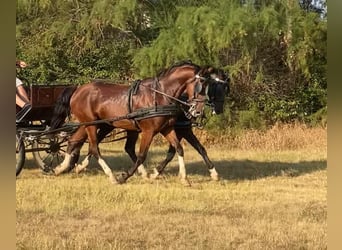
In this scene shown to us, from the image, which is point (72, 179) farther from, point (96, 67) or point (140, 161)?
point (96, 67)

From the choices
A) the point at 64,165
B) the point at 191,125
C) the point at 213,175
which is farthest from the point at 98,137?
the point at 213,175

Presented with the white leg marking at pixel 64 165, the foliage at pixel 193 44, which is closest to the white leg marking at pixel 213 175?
the white leg marking at pixel 64 165

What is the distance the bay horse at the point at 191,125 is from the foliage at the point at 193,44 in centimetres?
189

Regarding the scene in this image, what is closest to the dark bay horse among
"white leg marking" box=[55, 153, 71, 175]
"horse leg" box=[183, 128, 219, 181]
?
"horse leg" box=[183, 128, 219, 181]

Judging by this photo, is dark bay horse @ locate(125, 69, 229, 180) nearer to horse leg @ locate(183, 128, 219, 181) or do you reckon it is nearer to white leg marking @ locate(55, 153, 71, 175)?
horse leg @ locate(183, 128, 219, 181)

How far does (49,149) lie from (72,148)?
254mm

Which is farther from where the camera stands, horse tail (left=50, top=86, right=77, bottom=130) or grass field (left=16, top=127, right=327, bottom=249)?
horse tail (left=50, top=86, right=77, bottom=130)

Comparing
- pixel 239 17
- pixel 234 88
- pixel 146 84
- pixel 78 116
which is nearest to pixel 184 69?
pixel 146 84

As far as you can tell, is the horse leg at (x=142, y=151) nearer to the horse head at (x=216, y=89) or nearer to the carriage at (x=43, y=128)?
the horse head at (x=216, y=89)

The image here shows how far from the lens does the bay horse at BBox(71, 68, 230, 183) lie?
526 centimetres

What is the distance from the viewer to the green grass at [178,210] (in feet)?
10.2

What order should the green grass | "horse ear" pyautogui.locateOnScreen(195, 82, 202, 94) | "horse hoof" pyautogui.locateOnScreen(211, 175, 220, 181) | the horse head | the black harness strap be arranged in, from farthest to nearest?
"horse hoof" pyautogui.locateOnScreen(211, 175, 220, 181)
the black harness strap
the horse head
"horse ear" pyautogui.locateOnScreen(195, 82, 202, 94)
the green grass

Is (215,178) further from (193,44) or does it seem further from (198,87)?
(193,44)

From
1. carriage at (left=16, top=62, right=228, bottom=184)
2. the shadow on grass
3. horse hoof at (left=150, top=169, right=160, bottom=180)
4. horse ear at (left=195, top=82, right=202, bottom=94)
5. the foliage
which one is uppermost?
the foliage
